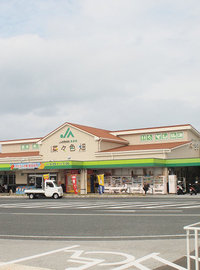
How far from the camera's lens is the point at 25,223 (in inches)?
571

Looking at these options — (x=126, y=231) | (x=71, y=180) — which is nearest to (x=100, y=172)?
(x=71, y=180)

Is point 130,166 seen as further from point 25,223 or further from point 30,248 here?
point 30,248

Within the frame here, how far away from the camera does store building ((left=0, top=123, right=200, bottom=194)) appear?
3931 centimetres

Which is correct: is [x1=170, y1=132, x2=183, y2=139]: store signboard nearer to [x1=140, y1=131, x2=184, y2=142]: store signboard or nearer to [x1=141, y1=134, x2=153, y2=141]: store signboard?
[x1=140, y1=131, x2=184, y2=142]: store signboard

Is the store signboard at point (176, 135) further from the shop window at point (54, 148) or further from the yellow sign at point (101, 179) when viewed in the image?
the shop window at point (54, 148)

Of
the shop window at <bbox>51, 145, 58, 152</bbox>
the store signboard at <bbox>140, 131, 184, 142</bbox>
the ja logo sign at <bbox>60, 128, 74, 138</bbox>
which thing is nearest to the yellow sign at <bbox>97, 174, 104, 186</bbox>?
the ja logo sign at <bbox>60, 128, 74, 138</bbox>

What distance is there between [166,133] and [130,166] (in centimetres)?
880

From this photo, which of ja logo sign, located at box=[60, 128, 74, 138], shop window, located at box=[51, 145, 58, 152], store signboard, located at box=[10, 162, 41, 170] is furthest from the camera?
shop window, located at box=[51, 145, 58, 152]

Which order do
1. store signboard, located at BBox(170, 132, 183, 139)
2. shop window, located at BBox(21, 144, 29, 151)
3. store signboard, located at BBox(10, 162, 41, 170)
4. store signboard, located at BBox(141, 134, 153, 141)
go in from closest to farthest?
store signboard, located at BBox(10, 162, 41, 170) → store signboard, located at BBox(170, 132, 183, 139) → store signboard, located at BBox(141, 134, 153, 141) → shop window, located at BBox(21, 144, 29, 151)

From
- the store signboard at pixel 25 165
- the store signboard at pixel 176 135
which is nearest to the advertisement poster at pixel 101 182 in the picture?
the store signboard at pixel 25 165

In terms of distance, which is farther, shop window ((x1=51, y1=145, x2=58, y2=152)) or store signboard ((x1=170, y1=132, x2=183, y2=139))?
shop window ((x1=51, y1=145, x2=58, y2=152))

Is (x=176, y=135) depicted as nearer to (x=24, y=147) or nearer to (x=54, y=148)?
(x=54, y=148)

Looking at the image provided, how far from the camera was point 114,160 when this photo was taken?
40.5 metres

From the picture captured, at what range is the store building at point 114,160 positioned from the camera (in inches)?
1548
